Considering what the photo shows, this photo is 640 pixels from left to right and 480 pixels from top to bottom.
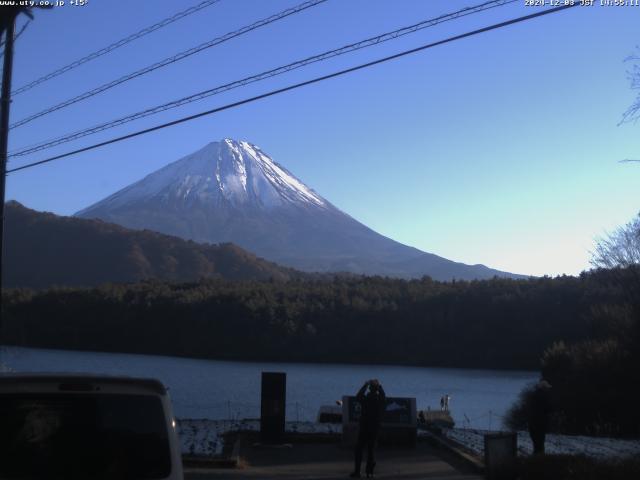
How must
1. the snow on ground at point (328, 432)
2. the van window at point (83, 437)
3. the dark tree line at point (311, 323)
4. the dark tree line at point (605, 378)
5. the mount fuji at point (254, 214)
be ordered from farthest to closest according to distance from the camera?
1. the mount fuji at point (254, 214)
2. the dark tree line at point (311, 323)
3. the dark tree line at point (605, 378)
4. the snow on ground at point (328, 432)
5. the van window at point (83, 437)

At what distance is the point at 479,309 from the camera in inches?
2751

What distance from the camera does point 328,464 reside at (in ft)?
42.0

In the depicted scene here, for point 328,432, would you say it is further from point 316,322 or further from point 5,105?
point 316,322

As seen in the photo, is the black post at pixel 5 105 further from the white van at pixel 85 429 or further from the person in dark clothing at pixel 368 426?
the white van at pixel 85 429

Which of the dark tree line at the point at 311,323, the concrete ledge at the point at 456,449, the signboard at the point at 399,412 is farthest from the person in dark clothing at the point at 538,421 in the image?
the dark tree line at the point at 311,323

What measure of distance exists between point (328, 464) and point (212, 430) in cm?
362

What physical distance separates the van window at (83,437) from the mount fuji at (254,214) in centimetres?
13827

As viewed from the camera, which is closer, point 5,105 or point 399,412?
point 399,412

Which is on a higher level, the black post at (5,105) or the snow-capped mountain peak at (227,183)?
the snow-capped mountain peak at (227,183)

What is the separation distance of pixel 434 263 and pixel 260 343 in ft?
372

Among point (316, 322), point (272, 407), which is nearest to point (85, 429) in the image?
point (272, 407)

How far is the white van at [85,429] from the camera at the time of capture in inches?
177

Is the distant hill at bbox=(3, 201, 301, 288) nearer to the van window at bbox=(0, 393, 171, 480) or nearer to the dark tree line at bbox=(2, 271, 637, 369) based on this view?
the dark tree line at bbox=(2, 271, 637, 369)

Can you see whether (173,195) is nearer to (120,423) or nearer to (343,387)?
(343,387)
